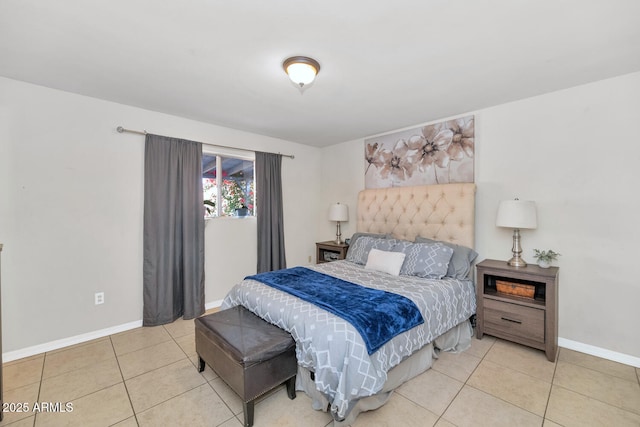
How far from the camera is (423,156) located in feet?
11.4

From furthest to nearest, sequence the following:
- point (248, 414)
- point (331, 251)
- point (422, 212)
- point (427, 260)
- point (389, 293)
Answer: point (331, 251) < point (422, 212) < point (427, 260) < point (389, 293) < point (248, 414)

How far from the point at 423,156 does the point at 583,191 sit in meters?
1.55

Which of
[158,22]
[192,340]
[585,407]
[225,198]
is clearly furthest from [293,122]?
[585,407]

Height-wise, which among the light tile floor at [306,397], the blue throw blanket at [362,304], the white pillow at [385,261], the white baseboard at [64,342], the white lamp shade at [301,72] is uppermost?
the white lamp shade at [301,72]

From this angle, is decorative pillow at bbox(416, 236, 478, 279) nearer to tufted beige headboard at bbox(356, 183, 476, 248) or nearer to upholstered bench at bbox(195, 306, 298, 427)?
tufted beige headboard at bbox(356, 183, 476, 248)

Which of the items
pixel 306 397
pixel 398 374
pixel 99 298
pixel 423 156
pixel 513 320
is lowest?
pixel 306 397

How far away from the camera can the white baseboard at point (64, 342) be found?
2391 mm

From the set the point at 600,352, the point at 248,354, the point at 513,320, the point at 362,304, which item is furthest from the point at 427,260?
the point at 248,354

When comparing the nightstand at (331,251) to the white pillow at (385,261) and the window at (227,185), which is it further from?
the window at (227,185)

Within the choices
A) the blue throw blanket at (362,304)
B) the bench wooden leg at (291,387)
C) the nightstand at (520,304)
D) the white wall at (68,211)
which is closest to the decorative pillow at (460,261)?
the nightstand at (520,304)

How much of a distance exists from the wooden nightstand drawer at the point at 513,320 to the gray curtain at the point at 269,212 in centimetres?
269

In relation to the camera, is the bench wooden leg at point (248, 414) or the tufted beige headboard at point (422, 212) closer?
the bench wooden leg at point (248, 414)

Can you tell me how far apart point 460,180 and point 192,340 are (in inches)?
131

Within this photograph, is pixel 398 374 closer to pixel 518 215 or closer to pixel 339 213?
pixel 518 215
